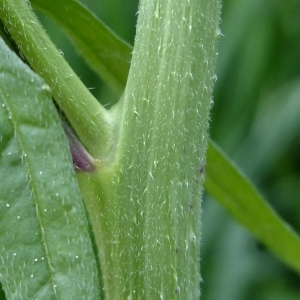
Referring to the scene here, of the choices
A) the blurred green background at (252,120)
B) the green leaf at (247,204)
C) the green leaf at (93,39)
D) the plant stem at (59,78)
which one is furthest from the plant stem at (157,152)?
the blurred green background at (252,120)

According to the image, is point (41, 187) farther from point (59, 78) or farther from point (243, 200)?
point (243, 200)

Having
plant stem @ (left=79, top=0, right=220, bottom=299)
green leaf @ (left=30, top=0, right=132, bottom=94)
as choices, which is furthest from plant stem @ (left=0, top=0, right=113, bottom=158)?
green leaf @ (left=30, top=0, right=132, bottom=94)

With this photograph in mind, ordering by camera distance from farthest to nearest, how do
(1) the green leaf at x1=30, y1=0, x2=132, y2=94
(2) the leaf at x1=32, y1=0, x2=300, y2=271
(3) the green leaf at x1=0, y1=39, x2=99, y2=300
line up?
(2) the leaf at x1=32, y1=0, x2=300, y2=271
(1) the green leaf at x1=30, y1=0, x2=132, y2=94
(3) the green leaf at x1=0, y1=39, x2=99, y2=300

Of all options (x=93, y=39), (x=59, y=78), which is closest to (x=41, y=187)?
(x=59, y=78)

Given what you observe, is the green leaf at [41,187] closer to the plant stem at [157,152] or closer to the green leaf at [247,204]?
the plant stem at [157,152]

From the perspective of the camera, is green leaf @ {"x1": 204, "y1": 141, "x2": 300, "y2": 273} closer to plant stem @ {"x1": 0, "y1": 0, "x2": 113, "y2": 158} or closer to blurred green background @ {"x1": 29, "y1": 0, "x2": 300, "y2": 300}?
plant stem @ {"x1": 0, "y1": 0, "x2": 113, "y2": 158}

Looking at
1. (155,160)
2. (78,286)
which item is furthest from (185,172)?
(78,286)
